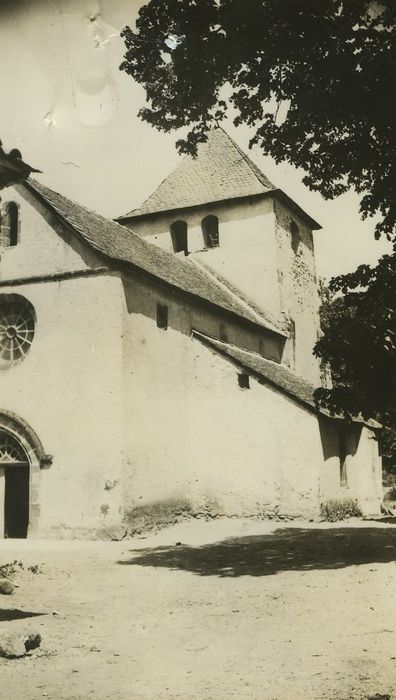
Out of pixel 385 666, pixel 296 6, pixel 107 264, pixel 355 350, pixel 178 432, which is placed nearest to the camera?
pixel 385 666

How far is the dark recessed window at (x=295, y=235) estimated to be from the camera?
28.1 metres

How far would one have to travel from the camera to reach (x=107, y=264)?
1641cm

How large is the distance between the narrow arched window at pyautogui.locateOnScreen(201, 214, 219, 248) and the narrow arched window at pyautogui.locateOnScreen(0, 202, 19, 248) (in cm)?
1044

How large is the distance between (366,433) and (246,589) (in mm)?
14430

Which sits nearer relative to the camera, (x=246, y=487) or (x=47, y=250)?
(x=47, y=250)

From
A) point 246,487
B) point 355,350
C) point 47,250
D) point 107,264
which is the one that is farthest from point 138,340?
point 355,350

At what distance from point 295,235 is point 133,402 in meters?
15.0

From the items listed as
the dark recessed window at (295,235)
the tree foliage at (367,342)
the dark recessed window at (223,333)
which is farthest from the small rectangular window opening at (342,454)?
the dark recessed window at (295,235)

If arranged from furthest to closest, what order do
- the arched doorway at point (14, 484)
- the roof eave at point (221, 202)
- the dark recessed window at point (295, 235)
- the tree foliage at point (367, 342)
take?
the dark recessed window at point (295, 235), the roof eave at point (221, 202), the arched doorway at point (14, 484), the tree foliage at point (367, 342)

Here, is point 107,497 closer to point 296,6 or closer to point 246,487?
point 246,487

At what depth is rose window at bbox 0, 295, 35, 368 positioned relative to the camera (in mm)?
17109

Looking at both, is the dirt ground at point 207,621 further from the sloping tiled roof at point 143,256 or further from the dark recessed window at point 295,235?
the dark recessed window at point 295,235

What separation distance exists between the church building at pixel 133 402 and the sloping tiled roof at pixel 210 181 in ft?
15.0

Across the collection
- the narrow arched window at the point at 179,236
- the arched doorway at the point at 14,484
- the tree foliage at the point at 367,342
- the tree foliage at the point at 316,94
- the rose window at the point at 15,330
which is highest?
the narrow arched window at the point at 179,236
